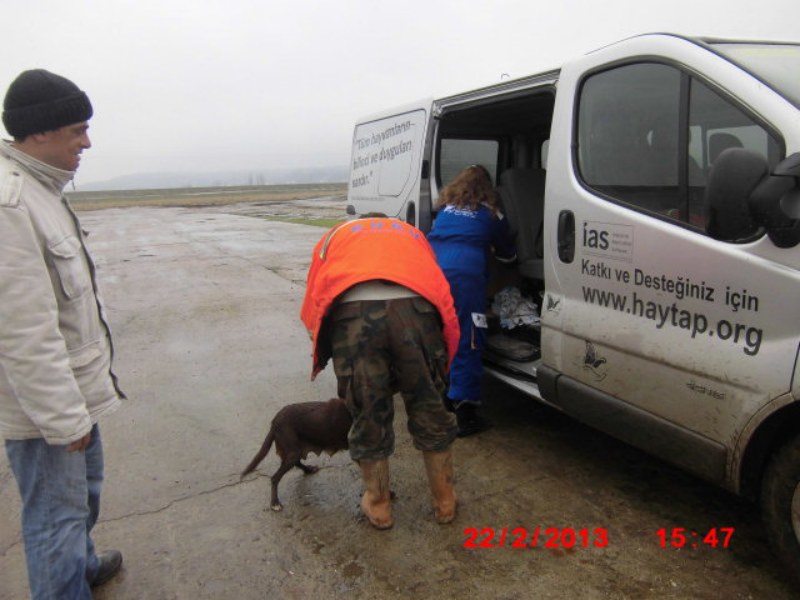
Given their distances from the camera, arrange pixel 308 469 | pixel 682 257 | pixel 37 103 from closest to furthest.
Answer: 1. pixel 37 103
2. pixel 682 257
3. pixel 308 469

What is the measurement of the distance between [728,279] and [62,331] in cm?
241

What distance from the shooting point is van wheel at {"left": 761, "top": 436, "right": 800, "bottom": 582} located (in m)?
2.20

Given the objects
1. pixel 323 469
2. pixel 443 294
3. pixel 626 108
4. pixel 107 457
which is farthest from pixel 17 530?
pixel 626 108

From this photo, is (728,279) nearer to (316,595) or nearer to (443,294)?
(443,294)

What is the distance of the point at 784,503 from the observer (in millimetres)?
2238

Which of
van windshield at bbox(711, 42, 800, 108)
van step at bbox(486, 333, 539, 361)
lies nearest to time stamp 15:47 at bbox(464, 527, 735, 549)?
van step at bbox(486, 333, 539, 361)

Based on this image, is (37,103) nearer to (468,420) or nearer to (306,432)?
(306,432)

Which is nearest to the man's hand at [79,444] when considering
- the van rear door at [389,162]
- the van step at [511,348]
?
the van step at [511,348]

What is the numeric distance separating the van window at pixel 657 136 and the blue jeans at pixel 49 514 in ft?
8.34

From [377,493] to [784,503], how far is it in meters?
1.71

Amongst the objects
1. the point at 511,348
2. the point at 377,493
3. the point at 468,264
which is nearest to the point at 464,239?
the point at 468,264

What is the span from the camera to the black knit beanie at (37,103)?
1.92 metres
